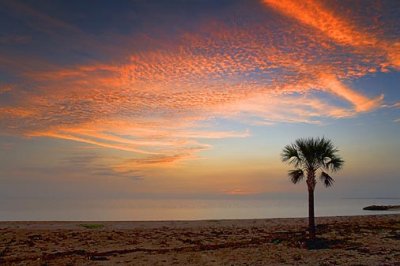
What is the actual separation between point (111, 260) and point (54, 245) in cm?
644

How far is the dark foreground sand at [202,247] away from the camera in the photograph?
19359 millimetres

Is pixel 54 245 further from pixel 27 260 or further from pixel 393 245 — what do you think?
pixel 393 245

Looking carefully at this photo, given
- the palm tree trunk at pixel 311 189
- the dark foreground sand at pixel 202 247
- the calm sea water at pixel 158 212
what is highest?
the palm tree trunk at pixel 311 189

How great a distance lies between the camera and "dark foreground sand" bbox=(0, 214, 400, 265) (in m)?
19.4

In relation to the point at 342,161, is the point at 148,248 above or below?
below

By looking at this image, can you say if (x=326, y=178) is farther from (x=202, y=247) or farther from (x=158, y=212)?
(x=158, y=212)

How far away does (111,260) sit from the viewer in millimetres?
19984

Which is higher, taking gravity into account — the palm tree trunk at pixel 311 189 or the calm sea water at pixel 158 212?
the palm tree trunk at pixel 311 189

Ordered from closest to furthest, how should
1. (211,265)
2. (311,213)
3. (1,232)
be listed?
(211,265) → (311,213) → (1,232)

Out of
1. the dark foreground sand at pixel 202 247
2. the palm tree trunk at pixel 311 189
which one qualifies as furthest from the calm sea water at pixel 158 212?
the palm tree trunk at pixel 311 189

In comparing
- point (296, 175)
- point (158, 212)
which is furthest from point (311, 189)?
point (158, 212)

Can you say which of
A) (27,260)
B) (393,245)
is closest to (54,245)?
(27,260)

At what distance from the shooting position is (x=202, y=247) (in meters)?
23.9

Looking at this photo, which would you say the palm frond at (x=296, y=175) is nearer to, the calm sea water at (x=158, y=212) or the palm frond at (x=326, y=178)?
the palm frond at (x=326, y=178)
